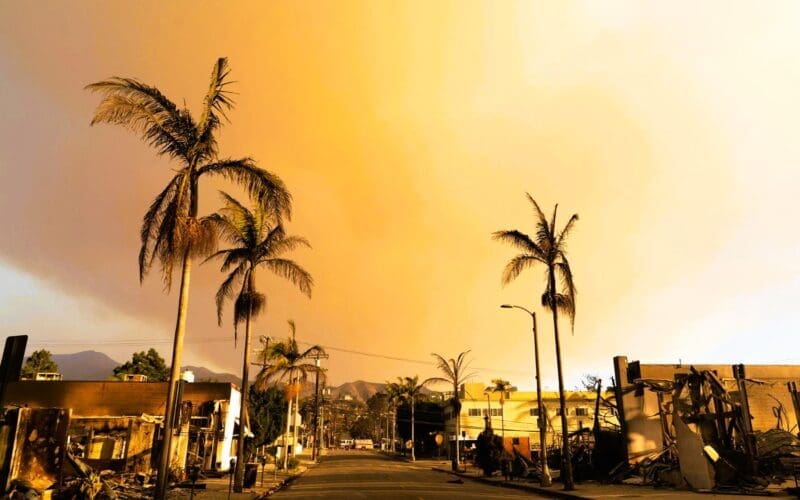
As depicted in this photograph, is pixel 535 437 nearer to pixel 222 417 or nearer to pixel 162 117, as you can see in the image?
pixel 222 417

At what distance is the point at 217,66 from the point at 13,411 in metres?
11.9

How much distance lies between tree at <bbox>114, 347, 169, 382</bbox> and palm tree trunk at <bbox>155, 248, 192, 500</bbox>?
7832 cm

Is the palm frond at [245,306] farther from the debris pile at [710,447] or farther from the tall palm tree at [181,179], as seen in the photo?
the debris pile at [710,447]

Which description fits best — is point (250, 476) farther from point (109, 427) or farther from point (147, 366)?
point (147, 366)

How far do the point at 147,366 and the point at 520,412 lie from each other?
59.7m

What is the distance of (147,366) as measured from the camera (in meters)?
86.6

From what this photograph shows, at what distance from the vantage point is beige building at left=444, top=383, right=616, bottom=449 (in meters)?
81.7

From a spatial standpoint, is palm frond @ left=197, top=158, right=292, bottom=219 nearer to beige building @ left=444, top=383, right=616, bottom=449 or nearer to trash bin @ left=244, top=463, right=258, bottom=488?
trash bin @ left=244, top=463, right=258, bottom=488

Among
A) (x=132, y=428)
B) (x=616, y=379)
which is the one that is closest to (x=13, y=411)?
(x=132, y=428)

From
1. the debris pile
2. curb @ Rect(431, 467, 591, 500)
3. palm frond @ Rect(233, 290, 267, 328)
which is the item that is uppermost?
palm frond @ Rect(233, 290, 267, 328)

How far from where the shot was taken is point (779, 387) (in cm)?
3325

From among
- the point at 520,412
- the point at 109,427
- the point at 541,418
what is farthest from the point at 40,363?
the point at 541,418

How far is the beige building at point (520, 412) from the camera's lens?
81688 mm

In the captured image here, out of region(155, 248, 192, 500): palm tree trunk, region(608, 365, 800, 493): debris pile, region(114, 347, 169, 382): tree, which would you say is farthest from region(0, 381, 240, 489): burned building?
region(114, 347, 169, 382): tree
